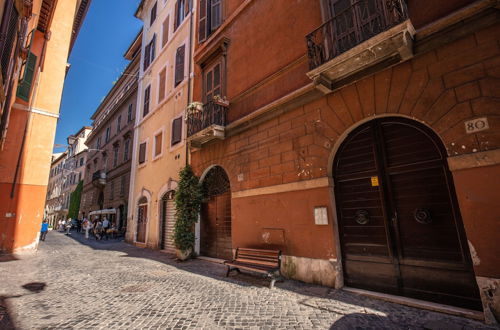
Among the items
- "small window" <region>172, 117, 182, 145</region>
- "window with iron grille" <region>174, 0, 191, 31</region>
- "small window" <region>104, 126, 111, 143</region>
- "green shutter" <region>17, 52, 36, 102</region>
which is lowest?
"small window" <region>172, 117, 182, 145</region>

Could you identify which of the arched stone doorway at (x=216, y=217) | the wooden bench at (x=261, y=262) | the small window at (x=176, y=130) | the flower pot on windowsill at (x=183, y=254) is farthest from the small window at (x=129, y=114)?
the wooden bench at (x=261, y=262)

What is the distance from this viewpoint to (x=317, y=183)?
5461 mm

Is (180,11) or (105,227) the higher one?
(180,11)

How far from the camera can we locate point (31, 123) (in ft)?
38.0

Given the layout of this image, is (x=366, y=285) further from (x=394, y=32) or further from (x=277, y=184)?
(x=394, y=32)

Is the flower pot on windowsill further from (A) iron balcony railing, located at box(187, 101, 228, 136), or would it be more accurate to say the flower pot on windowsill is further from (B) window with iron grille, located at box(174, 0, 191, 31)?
(B) window with iron grille, located at box(174, 0, 191, 31)

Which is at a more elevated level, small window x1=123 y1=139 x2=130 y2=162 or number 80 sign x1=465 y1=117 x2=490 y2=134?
small window x1=123 y1=139 x2=130 y2=162

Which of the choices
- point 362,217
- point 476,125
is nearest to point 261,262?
point 362,217

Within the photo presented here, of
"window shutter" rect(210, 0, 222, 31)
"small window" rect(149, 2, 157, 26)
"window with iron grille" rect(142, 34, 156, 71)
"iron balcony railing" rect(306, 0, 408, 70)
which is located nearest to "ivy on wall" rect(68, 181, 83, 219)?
"window with iron grille" rect(142, 34, 156, 71)

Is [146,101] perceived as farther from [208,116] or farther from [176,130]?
[208,116]

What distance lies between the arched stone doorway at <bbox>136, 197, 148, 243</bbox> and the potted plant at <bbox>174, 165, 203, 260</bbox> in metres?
5.74

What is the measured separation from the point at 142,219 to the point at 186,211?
22.1ft

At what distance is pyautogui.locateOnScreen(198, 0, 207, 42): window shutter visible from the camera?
10666 mm

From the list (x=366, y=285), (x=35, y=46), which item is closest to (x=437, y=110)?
(x=366, y=285)
